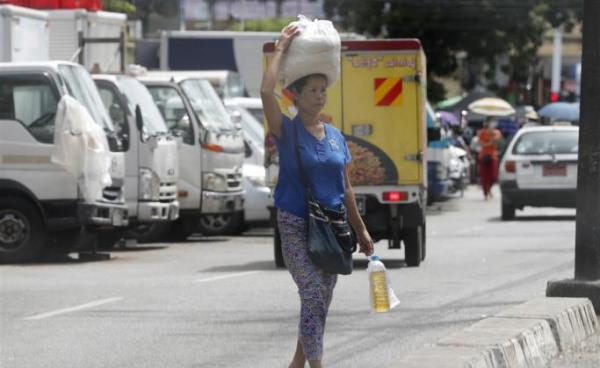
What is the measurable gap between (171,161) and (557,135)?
9.07 metres

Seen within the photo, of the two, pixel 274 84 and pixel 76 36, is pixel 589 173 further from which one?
pixel 76 36

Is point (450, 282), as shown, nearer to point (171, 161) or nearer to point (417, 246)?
point (417, 246)

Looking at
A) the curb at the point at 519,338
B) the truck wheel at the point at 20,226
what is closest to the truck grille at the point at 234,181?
the truck wheel at the point at 20,226

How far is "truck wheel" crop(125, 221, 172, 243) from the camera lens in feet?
70.7

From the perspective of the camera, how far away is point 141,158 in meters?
20.2

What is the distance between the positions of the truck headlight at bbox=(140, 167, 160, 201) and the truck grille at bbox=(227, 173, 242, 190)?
2154 mm

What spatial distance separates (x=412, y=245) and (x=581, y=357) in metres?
7.62

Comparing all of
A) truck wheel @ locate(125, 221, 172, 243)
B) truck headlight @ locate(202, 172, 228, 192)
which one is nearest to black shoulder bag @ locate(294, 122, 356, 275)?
truck wheel @ locate(125, 221, 172, 243)

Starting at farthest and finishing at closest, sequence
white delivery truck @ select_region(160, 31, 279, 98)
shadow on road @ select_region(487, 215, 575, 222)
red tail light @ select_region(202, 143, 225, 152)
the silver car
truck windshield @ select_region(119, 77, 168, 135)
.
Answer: white delivery truck @ select_region(160, 31, 279, 98), shadow on road @ select_region(487, 215, 575, 222), the silver car, red tail light @ select_region(202, 143, 225, 152), truck windshield @ select_region(119, 77, 168, 135)

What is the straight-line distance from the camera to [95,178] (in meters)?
18.1

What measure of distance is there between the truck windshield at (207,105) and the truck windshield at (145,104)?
3.27 feet

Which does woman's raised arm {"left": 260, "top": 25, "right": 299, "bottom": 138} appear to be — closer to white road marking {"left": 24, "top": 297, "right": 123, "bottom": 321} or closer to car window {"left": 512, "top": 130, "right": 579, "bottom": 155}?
white road marking {"left": 24, "top": 297, "right": 123, "bottom": 321}

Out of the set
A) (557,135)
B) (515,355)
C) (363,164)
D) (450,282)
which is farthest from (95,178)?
(557,135)

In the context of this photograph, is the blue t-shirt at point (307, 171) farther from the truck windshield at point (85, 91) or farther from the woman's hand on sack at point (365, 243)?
the truck windshield at point (85, 91)
